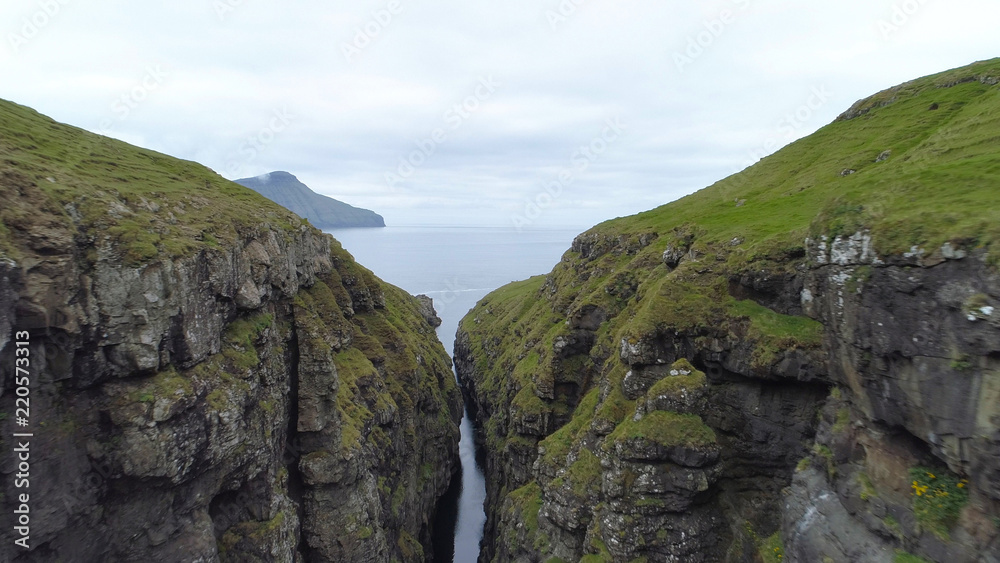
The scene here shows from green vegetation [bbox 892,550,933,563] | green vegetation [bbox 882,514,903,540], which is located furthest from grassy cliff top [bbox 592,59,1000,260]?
green vegetation [bbox 892,550,933,563]

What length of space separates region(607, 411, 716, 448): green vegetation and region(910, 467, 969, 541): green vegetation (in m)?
13.5

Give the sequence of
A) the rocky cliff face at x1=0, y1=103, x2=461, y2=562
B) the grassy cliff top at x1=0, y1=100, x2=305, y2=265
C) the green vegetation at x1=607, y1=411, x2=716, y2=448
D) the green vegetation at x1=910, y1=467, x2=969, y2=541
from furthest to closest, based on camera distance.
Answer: the green vegetation at x1=607, y1=411, x2=716, y2=448 < the grassy cliff top at x1=0, y1=100, x2=305, y2=265 < the rocky cliff face at x1=0, y1=103, x2=461, y2=562 < the green vegetation at x1=910, y1=467, x2=969, y2=541

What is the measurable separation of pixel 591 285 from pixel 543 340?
10.5 m

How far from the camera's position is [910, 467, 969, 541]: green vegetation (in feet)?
61.6

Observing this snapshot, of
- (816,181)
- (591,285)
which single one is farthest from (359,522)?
(816,181)

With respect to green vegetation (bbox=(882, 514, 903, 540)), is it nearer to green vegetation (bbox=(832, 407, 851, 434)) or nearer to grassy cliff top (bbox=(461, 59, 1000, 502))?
green vegetation (bbox=(832, 407, 851, 434))

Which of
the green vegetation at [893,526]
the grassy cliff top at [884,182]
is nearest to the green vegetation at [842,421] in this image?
the green vegetation at [893,526]

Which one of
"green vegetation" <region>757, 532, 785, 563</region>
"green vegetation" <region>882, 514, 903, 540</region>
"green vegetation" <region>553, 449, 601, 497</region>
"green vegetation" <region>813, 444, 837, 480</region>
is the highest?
"green vegetation" <region>813, 444, 837, 480</region>

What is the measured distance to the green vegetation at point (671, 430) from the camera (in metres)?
33.3

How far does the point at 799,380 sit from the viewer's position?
104ft

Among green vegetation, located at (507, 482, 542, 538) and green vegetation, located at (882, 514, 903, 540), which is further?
green vegetation, located at (507, 482, 542, 538)

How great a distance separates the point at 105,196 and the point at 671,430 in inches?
1620

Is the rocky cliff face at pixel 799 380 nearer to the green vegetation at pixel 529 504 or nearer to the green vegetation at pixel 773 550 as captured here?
the green vegetation at pixel 773 550

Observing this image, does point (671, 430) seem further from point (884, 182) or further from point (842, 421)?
point (884, 182)
